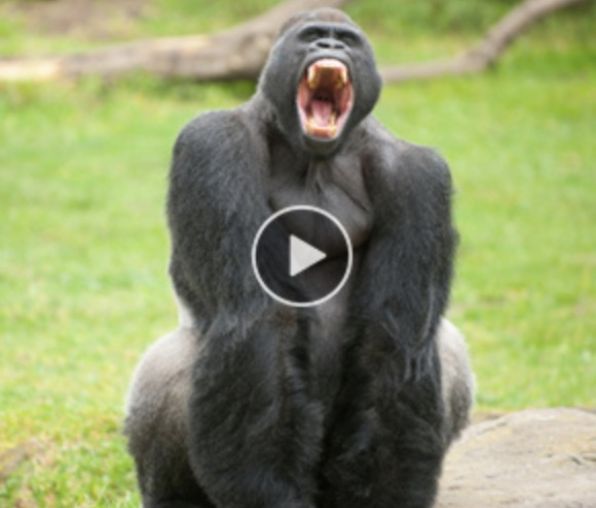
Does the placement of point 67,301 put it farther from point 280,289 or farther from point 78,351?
point 280,289

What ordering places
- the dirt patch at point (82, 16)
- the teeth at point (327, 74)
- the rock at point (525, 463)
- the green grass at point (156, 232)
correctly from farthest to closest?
the dirt patch at point (82, 16) < the green grass at point (156, 232) < the rock at point (525, 463) < the teeth at point (327, 74)

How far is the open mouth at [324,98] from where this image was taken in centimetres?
382

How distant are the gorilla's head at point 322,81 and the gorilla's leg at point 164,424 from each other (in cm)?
76

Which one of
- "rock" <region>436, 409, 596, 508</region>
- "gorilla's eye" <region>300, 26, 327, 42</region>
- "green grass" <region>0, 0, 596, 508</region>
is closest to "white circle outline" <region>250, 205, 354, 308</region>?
"gorilla's eye" <region>300, 26, 327, 42</region>

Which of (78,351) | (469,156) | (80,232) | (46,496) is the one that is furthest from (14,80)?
(46,496)

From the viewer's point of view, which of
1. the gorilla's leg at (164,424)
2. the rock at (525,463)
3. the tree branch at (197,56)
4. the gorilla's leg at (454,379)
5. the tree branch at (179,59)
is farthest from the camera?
the tree branch at (197,56)

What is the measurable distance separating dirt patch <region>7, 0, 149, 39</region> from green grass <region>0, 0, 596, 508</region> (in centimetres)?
35

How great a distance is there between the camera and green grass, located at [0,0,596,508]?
6.29m

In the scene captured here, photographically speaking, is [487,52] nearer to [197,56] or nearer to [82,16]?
[197,56]

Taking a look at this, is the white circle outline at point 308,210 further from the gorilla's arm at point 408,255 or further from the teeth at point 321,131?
the teeth at point 321,131

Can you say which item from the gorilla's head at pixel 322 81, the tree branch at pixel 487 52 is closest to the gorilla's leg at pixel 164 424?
the gorilla's head at pixel 322 81

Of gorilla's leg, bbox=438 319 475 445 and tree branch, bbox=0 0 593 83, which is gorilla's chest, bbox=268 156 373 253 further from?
tree branch, bbox=0 0 593 83

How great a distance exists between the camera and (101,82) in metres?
13.2

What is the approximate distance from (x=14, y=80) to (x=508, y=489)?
9.34 metres
